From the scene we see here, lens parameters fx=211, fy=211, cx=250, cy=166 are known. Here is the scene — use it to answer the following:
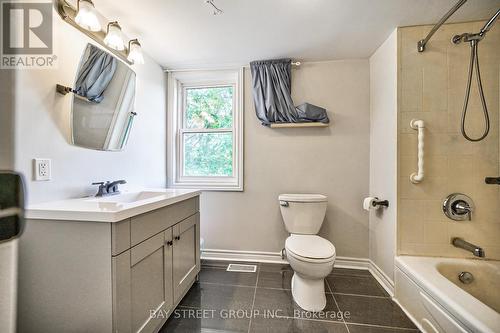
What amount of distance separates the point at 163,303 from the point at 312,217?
1331mm

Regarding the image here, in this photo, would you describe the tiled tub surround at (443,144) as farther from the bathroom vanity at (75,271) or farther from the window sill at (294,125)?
the bathroom vanity at (75,271)

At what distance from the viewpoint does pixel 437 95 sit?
160cm

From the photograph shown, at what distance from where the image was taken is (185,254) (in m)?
1.55

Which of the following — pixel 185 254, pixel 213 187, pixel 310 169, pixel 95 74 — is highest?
pixel 95 74

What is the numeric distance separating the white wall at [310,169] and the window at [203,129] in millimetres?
188

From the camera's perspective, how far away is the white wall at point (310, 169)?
2107mm

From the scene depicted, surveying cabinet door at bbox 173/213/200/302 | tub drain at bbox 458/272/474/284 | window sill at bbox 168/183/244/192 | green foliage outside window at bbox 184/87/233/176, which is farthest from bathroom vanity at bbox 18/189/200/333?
tub drain at bbox 458/272/474/284

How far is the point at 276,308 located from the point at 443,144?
1.74 m

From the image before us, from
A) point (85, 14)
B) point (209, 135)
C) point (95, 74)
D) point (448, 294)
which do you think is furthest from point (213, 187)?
point (448, 294)

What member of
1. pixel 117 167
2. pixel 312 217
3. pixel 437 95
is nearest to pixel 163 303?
pixel 117 167

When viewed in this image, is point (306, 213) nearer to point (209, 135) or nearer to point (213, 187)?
point (213, 187)

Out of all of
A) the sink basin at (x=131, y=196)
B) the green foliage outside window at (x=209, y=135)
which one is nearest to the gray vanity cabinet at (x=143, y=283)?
the sink basin at (x=131, y=196)

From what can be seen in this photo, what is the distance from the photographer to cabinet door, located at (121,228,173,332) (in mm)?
1027

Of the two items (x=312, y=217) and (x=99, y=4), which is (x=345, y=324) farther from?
(x=99, y=4)
